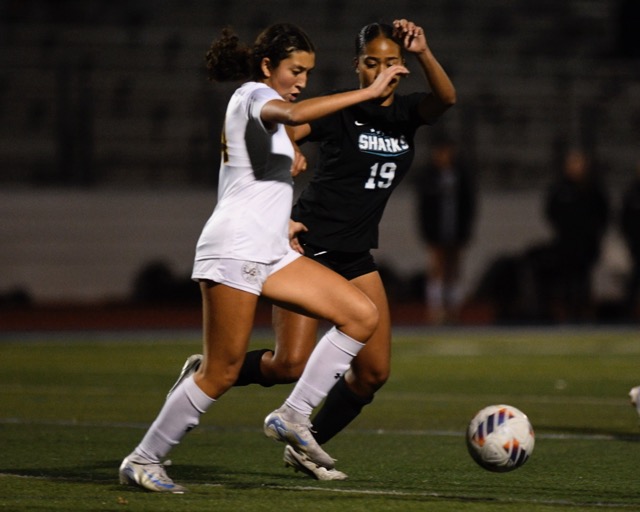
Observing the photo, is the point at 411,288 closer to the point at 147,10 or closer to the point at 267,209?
the point at 147,10

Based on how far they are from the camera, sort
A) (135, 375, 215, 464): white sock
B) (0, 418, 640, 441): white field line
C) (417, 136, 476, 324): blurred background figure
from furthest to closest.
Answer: (417, 136, 476, 324): blurred background figure < (0, 418, 640, 441): white field line < (135, 375, 215, 464): white sock

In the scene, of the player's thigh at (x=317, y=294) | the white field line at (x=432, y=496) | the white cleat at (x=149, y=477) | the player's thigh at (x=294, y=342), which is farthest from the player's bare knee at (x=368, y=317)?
the white cleat at (x=149, y=477)

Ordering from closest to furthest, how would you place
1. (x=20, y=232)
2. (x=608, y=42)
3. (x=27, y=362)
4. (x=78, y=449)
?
(x=78, y=449) → (x=27, y=362) → (x=20, y=232) → (x=608, y=42)

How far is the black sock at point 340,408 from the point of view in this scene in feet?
21.2

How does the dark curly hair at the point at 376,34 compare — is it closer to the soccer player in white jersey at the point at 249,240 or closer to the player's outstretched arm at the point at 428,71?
the player's outstretched arm at the point at 428,71

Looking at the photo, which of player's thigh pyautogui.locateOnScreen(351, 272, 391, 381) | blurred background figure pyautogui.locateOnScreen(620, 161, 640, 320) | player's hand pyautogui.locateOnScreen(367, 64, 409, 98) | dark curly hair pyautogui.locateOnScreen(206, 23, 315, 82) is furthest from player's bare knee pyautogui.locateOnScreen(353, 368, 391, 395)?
blurred background figure pyautogui.locateOnScreen(620, 161, 640, 320)

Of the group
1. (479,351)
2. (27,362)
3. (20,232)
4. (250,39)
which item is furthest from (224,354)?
(250,39)

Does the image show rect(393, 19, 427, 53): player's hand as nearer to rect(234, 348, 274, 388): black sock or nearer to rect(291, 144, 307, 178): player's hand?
rect(291, 144, 307, 178): player's hand

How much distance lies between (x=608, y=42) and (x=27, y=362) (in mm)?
15536

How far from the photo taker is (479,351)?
1505cm

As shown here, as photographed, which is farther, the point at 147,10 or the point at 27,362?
→ the point at 147,10

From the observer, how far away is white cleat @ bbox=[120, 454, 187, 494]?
5539 millimetres

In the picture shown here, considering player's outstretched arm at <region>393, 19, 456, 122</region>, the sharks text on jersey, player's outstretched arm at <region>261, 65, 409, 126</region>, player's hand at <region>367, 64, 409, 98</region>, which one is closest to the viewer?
player's outstretched arm at <region>261, 65, 409, 126</region>

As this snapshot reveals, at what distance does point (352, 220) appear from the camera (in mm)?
6465
